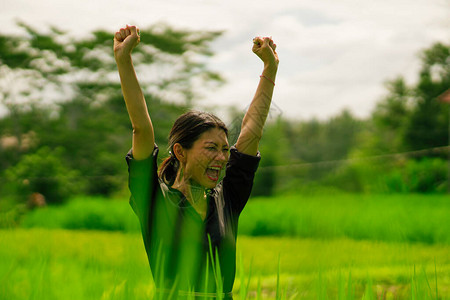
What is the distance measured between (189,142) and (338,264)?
0.52m

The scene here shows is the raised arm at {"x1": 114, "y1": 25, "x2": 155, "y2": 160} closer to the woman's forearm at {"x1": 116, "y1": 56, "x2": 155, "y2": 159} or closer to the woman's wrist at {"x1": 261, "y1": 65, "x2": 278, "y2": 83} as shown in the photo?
the woman's forearm at {"x1": 116, "y1": 56, "x2": 155, "y2": 159}

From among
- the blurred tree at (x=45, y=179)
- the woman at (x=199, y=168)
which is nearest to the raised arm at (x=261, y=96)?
the woman at (x=199, y=168)

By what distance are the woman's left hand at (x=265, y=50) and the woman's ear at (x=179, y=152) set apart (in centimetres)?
26

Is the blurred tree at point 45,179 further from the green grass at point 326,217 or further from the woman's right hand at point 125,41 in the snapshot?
the woman's right hand at point 125,41

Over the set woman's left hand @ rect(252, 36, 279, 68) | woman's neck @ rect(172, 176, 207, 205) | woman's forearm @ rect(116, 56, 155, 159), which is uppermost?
woman's left hand @ rect(252, 36, 279, 68)

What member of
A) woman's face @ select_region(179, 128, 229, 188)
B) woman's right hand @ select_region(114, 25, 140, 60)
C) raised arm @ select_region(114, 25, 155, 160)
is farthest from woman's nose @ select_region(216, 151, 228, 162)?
woman's right hand @ select_region(114, 25, 140, 60)

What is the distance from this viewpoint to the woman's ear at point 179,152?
→ 3.43ft

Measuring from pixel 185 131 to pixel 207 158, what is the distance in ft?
0.34

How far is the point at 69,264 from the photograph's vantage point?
2.70 ft

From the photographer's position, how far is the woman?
828mm

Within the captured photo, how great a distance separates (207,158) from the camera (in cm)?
98

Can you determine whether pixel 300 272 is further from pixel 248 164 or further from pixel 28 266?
pixel 248 164

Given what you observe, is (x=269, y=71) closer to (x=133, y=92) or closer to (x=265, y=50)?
(x=265, y=50)

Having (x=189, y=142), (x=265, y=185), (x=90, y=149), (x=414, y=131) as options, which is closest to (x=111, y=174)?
(x=90, y=149)
